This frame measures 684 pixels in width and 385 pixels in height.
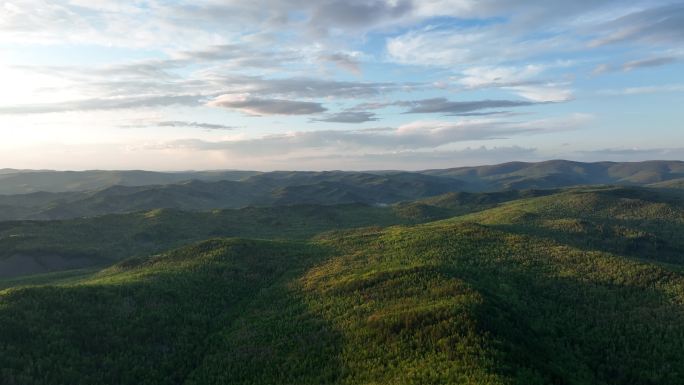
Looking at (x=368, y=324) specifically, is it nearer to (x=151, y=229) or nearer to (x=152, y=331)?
(x=152, y=331)

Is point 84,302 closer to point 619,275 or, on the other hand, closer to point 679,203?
point 619,275

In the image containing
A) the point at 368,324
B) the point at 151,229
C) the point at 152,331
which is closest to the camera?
the point at 368,324

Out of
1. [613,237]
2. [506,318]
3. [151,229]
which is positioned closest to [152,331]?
[506,318]

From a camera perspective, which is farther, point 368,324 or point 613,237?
point 613,237

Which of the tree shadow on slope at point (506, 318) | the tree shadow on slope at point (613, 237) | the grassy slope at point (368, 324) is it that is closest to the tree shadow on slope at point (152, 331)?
the grassy slope at point (368, 324)

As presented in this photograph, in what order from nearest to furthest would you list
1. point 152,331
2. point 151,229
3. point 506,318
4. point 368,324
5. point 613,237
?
point 506,318 → point 368,324 → point 152,331 → point 613,237 → point 151,229

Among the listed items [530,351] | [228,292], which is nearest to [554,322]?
[530,351]

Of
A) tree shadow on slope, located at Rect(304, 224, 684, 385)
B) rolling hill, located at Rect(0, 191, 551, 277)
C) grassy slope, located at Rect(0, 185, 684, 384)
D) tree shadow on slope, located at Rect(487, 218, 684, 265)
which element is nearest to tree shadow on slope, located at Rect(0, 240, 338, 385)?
grassy slope, located at Rect(0, 185, 684, 384)

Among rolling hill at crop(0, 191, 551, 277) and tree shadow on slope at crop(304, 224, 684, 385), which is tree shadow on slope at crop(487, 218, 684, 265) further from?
rolling hill at crop(0, 191, 551, 277)
